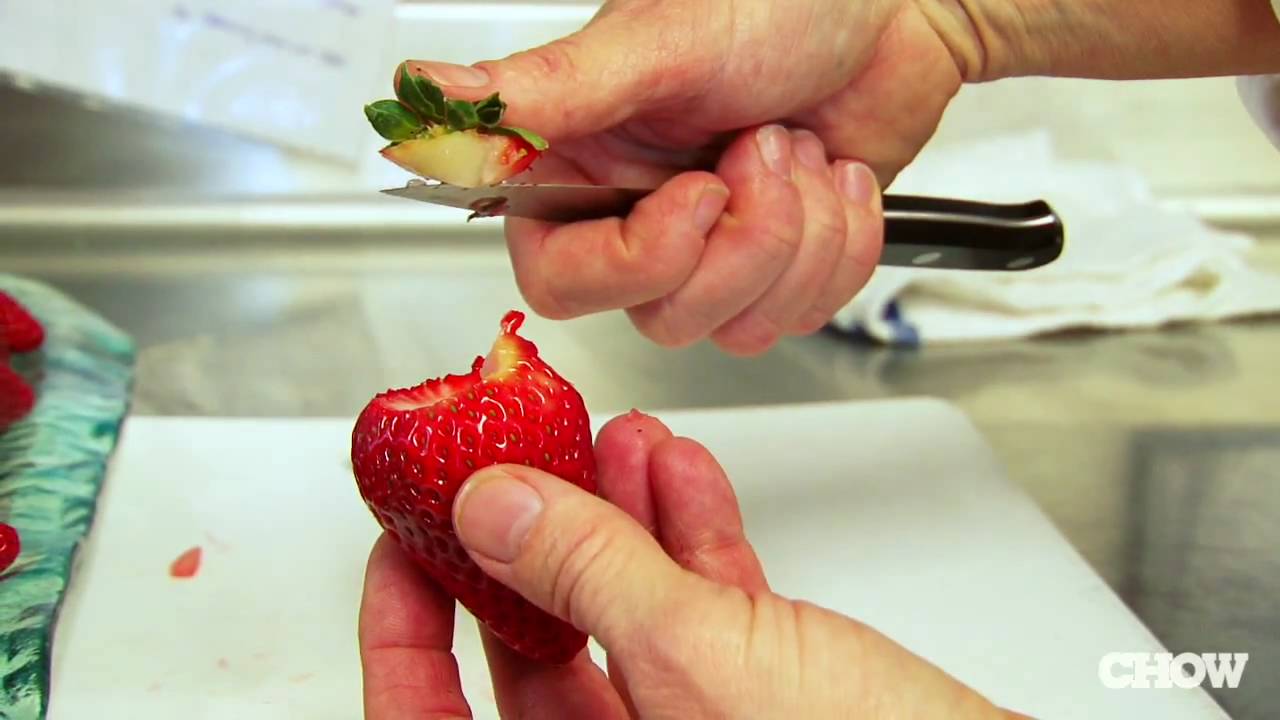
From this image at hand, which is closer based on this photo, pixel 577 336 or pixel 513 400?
pixel 513 400

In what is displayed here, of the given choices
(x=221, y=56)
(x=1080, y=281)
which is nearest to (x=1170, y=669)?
(x=1080, y=281)

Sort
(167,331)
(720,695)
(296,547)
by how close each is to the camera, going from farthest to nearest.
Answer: (167,331), (296,547), (720,695)

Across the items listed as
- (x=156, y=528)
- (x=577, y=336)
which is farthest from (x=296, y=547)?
(x=577, y=336)

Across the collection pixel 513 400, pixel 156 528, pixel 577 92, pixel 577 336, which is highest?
pixel 577 92

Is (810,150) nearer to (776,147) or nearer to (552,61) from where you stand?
(776,147)

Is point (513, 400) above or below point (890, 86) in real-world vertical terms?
below

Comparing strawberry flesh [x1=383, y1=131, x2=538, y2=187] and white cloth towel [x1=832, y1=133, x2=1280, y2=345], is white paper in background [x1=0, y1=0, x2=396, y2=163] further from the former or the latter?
strawberry flesh [x1=383, y1=131, x2=538, y2=187]

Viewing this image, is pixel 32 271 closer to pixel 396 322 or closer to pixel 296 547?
pixel 396 322
